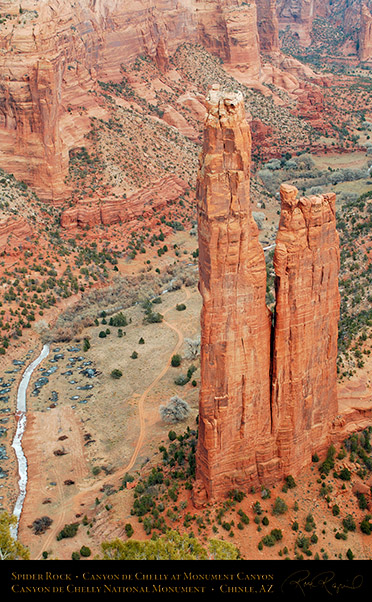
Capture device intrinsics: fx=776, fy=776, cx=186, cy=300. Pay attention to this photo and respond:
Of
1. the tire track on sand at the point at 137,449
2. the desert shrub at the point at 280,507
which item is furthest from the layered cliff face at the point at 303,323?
the tire track on sand at the point at 137,449

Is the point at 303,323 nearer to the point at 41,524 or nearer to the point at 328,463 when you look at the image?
the point at 328,463

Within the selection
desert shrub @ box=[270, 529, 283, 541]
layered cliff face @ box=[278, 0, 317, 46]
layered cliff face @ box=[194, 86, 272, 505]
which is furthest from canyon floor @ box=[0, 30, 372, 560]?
layered cliff face @ box=[278, 0, 317, 46]

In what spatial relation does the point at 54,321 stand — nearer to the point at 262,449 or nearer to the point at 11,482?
the point at 11,482

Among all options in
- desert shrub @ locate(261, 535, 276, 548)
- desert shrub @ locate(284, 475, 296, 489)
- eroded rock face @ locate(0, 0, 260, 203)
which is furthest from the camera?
eroded rock face @ locate(0, 0, 260, 203)

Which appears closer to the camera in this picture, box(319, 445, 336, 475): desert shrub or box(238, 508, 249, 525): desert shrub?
box(238, 508, 249, 525): desert shrub

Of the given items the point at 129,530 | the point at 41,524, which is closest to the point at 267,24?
the point at 41,524

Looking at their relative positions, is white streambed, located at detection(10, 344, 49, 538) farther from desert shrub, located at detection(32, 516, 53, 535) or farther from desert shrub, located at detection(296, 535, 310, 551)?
desert shrub, located at detection(296, 535, 310, 551)

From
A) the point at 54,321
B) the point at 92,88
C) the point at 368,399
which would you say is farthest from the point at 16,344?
the point at 92,88
